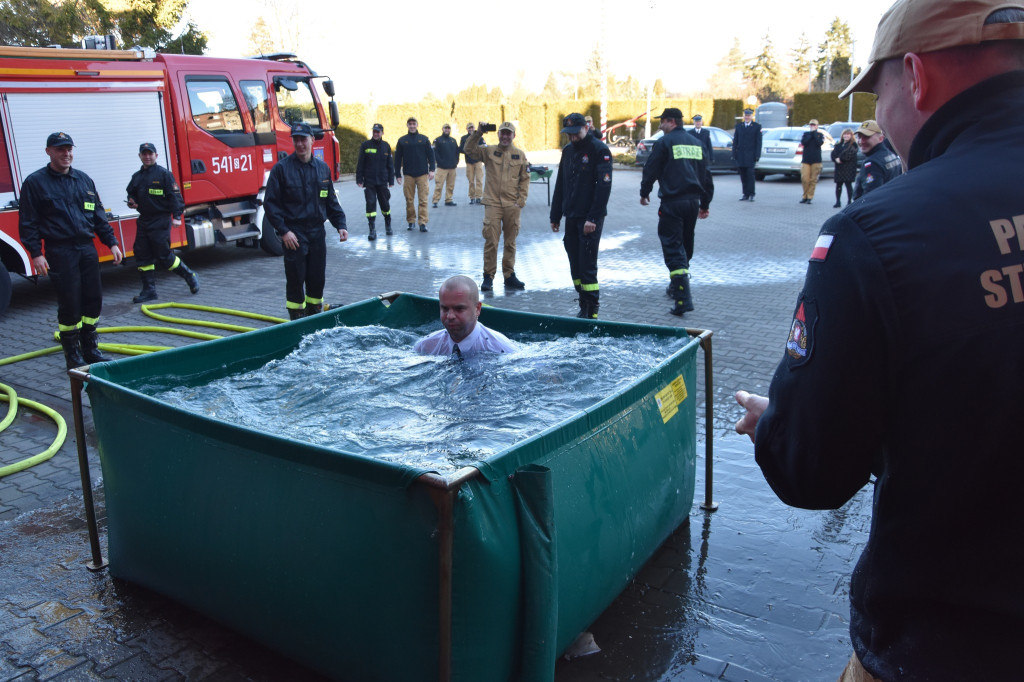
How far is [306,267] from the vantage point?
821 cm

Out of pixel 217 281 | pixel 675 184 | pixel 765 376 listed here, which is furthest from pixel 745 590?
pixel 217 281

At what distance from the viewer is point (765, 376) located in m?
6.49

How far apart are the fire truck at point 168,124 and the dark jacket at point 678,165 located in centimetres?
528

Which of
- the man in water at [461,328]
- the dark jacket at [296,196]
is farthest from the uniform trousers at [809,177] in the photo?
the man in water at [461,328]

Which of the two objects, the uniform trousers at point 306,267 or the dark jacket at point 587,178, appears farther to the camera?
the dark jacket at point 587,178

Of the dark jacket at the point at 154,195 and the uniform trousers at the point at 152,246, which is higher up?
the dark jacket at the point at 154,195

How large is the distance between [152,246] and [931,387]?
10.7 meters

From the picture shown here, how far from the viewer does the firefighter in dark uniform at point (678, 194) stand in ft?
28.4

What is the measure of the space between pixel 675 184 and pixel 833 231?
762cm

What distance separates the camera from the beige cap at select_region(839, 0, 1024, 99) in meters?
1.29

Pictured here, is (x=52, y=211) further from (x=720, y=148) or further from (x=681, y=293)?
(x=720, y=148)

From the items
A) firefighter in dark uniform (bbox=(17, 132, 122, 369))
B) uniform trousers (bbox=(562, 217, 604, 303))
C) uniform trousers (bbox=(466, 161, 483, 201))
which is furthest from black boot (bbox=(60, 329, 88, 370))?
uniform trousers (bbox=(466, 161, 483, 201))

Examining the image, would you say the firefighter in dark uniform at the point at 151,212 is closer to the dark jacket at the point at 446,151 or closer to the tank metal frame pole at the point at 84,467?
the tank metal frame pole at the point at 84,467

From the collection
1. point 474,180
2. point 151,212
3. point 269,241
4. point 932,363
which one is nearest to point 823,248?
point 932,363
